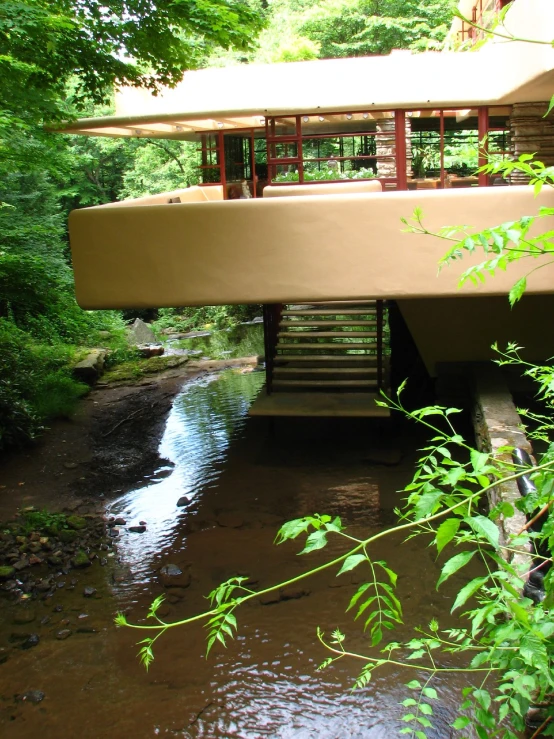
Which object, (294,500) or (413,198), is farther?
(294,500)

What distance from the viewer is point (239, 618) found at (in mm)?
6367

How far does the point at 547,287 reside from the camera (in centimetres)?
655

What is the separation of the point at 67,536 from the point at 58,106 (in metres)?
6.73

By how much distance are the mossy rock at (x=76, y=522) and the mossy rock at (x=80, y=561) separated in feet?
1.99

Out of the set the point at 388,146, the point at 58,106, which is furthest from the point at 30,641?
the point at 388,146

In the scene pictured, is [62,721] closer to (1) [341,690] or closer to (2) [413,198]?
(1) [341,690]

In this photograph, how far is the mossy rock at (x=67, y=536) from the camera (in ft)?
25.3

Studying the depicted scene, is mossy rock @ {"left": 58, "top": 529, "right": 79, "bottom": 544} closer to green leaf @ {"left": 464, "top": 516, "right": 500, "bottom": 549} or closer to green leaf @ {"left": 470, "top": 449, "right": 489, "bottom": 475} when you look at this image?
green leaf @ {"left": 470, "top": 449, "right": 489, "bottom": 475}

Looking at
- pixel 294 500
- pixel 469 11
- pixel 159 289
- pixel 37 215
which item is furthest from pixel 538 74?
pixel 37 215

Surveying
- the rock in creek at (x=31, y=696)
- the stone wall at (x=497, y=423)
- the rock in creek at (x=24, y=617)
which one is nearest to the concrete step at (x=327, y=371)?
the stone wall at (x=497, y=423)

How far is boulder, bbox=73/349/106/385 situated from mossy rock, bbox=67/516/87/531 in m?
5.89

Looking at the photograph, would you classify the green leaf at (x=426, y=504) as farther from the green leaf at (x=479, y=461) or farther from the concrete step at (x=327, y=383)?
the concrete step at (x=327, y=383)

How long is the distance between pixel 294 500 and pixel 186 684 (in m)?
3.22

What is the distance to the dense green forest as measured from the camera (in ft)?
27.3
